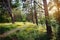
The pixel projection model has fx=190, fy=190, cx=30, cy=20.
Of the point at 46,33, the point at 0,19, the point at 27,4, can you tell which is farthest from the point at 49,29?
the point at 27,4

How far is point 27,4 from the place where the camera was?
1955cm

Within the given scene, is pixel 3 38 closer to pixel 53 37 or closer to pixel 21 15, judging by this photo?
pixel 53 37

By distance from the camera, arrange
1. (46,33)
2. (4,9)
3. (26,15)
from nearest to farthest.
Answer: (46,33)
(4,9)
(26,15)

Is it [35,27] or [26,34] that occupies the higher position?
[35,27]

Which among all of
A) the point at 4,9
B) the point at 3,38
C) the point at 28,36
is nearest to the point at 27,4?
the point at 4,9

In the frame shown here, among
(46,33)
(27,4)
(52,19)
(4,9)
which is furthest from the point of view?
Result: (27,4)

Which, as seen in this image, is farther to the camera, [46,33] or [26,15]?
[26,15]

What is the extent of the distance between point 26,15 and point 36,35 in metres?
8.62

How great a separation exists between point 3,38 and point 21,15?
30.3 ft

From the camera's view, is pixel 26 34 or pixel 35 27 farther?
pixel 35 27

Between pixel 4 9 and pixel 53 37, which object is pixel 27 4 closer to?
pixel 4 9

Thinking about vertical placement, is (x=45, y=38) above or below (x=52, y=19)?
below

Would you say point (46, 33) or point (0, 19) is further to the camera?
point (0, 19)

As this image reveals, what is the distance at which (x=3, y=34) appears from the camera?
36.1ft
